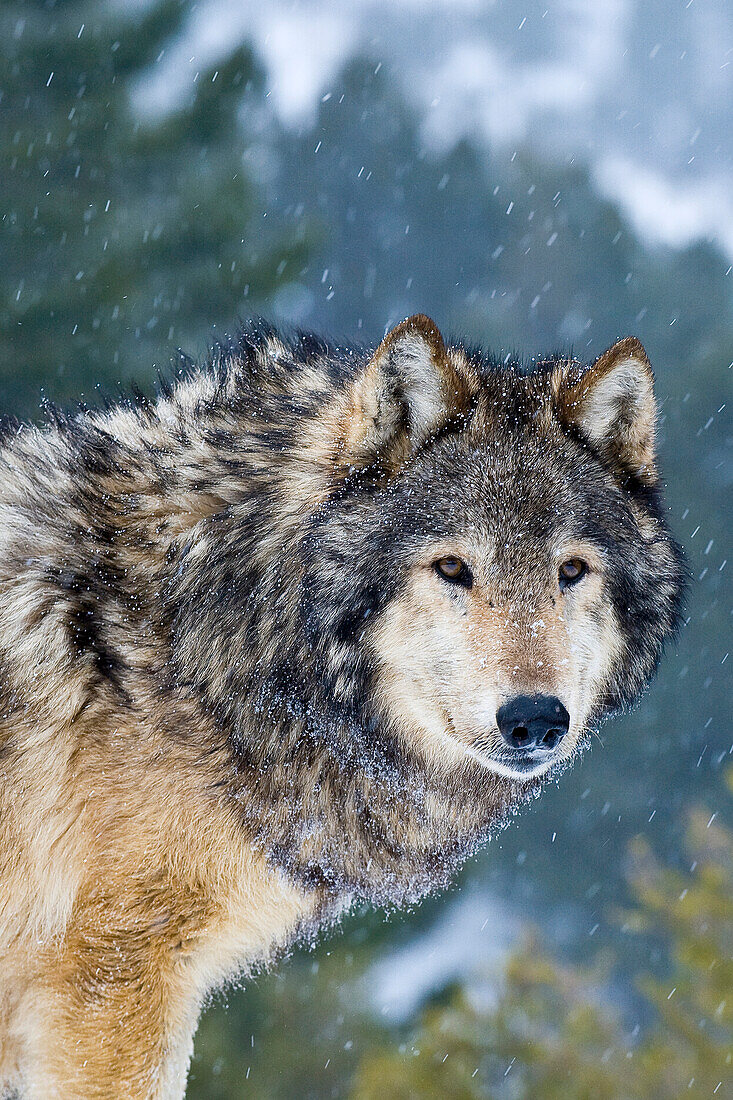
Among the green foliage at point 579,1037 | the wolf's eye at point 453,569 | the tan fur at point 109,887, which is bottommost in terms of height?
the green foliage at point 579,1037

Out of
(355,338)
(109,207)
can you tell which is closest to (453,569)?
(355,338)

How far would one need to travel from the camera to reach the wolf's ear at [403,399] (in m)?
2.35

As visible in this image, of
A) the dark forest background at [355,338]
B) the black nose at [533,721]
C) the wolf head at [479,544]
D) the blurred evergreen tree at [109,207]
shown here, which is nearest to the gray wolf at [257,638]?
the wolf head at [479,544]

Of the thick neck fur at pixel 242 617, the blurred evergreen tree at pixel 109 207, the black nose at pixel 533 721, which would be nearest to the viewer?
the black nose at pixel 533 721

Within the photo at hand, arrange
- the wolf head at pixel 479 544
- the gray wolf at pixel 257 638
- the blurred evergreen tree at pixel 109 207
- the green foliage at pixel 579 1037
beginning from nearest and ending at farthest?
the wolf head at pixel 479 544 → the gray wolf at pixel 257 638 → the blurred evergreen tree at pixel 109 207 → the green foliage at pixel 579 1037

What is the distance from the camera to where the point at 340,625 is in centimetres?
249

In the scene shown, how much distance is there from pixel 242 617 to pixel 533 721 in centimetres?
84

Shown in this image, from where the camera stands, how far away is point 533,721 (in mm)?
2189

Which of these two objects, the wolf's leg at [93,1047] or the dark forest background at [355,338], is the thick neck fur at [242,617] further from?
the dark forest background at [355,338]

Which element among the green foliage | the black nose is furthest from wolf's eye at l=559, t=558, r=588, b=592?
the green foliage

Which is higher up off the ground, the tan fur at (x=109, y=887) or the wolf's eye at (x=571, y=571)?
the wolf's eye at (x=571, y=571)

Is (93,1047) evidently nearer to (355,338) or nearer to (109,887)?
(109,887)

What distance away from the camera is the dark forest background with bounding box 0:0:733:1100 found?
8820 mm

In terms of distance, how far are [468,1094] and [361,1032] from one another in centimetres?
160
